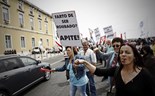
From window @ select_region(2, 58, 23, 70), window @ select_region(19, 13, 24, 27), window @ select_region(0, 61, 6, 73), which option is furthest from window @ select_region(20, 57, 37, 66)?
window @ select_region(19, 13, 24, 27)

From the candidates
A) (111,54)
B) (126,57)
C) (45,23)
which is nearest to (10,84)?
(111,54)

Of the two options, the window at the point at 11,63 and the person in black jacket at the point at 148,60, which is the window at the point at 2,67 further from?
the person in black jacket at the point at 148,60

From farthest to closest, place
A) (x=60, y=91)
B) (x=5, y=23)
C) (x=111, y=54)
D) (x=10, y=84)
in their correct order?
(x=5, y=23) < (x=60, y=91) < (x=10, y=84) < (x=111, y=54)

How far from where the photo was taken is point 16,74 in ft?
22.0

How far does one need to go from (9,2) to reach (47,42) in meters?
19.6

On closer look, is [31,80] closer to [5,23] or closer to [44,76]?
[44,76]

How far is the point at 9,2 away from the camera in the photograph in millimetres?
30750

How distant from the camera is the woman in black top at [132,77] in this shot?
199 cm

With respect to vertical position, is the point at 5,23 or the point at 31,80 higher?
the point at 5,23

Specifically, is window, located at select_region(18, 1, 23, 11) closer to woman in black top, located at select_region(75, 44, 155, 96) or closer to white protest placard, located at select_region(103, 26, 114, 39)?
white protest placard, located at select_region(103, 26, 114, 39)

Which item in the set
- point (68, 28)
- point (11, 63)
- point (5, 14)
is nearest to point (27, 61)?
point (11, 63)

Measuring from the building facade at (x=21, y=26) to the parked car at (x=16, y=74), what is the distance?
16944 mm

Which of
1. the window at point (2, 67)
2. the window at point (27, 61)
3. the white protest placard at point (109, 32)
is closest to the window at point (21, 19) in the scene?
the white protest placard at point (109, 32)

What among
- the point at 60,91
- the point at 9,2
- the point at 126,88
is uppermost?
the point at 9,2
